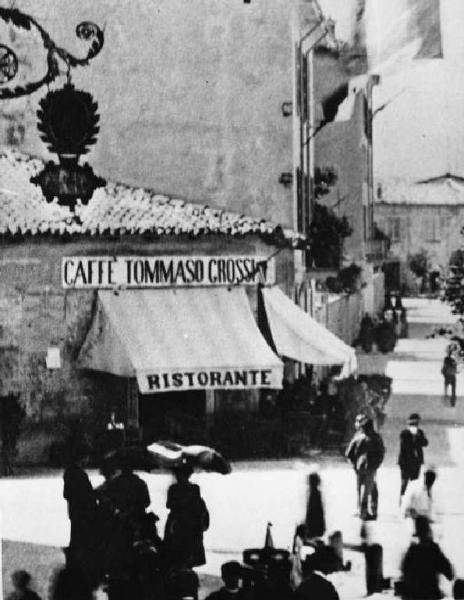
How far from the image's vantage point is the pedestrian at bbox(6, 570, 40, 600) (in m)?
8.78

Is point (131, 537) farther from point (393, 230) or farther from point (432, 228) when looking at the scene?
point (432, 228)

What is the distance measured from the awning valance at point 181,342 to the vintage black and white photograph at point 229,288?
15 millimetres

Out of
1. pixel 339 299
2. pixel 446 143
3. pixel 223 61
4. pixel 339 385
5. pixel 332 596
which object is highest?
pixel 223 61

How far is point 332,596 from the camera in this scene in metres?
8.59

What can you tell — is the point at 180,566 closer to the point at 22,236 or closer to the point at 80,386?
the point at 80,386

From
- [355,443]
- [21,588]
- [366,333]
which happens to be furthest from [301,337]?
[21,588]

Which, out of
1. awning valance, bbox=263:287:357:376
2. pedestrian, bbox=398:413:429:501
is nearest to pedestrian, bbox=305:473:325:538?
pedestrian, bbox=398:413:429:501

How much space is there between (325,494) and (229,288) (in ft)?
5.09

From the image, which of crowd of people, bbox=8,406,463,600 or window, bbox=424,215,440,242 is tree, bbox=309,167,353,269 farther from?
crowd of people, bbox=8,406,463,600

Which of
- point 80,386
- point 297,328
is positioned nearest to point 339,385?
point 297,328

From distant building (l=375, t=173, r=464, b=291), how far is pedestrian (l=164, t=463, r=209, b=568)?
Result: 1.97 m

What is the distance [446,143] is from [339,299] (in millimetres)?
1288

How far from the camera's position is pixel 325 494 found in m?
9.02

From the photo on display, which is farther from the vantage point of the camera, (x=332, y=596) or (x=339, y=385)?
(x=339, y=385)
